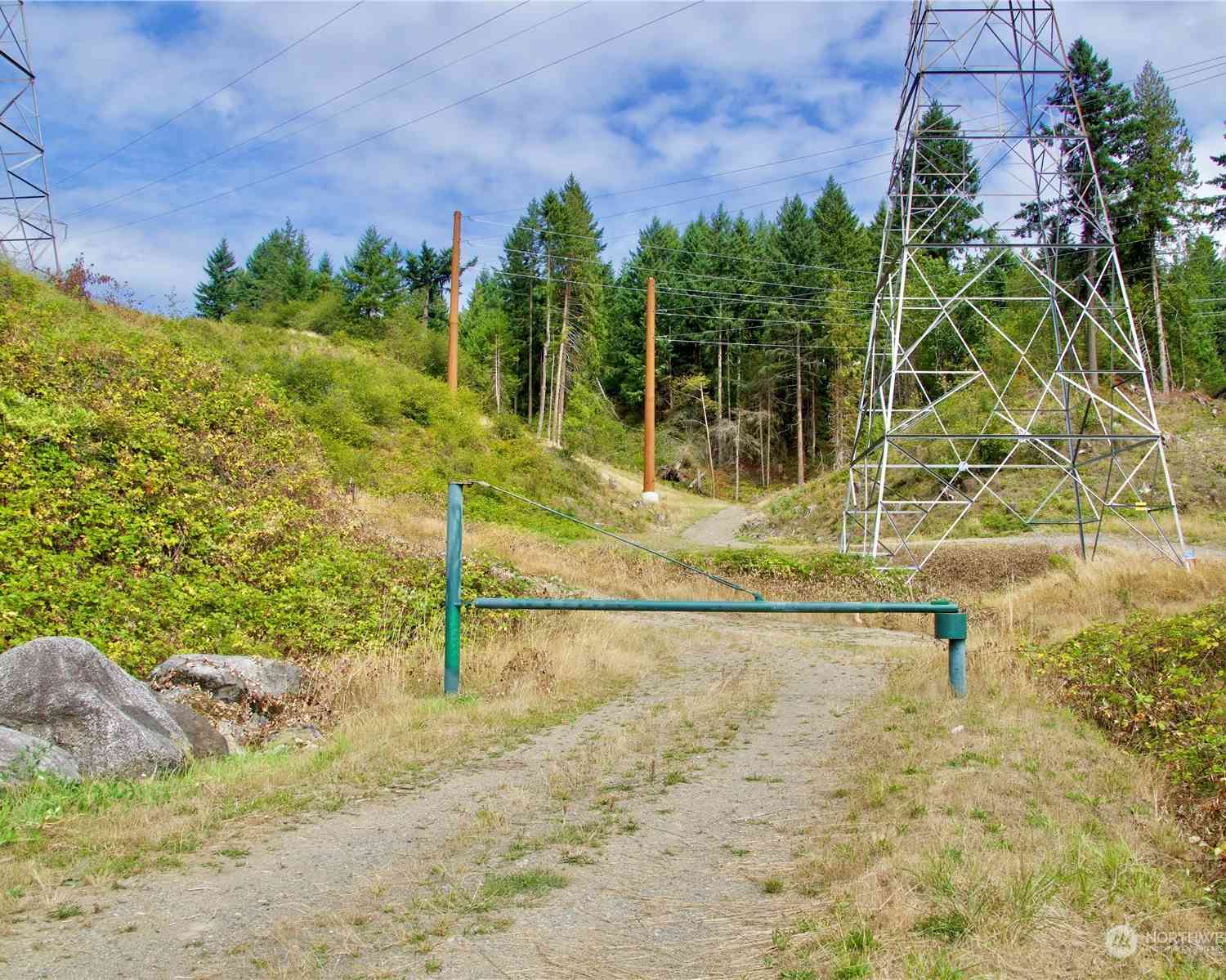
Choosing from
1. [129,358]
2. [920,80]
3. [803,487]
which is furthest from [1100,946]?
[803,487]

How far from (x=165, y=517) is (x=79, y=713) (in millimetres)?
6661

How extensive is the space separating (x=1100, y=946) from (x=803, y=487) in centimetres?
3922

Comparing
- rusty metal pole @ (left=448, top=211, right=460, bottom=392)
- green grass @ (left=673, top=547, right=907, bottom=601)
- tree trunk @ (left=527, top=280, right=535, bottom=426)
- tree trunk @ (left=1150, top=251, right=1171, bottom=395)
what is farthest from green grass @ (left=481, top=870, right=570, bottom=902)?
tree trunk @ (left=527, top=280, right=535, bottom=426)

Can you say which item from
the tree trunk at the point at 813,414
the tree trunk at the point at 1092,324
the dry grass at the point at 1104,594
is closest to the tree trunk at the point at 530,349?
the tree trunk at the point at 813,414

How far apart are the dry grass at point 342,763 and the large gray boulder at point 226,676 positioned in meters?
0.57

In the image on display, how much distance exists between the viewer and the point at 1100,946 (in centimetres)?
312

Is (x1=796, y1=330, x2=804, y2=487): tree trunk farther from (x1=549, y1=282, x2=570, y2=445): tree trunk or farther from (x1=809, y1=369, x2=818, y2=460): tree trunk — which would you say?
(x1=549, y1=282, x2=570, y2=445): tree trunk

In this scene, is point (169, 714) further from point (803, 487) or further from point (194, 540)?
point (803, 487)

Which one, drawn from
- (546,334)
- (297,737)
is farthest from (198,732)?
(546,334)

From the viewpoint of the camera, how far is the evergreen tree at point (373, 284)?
59.0m

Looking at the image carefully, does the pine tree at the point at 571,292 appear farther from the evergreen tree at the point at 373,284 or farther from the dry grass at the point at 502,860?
the dry grass at the point at 502,860

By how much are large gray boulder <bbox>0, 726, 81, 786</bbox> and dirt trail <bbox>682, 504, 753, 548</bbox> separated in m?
25.5

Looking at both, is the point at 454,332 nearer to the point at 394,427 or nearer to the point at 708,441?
the point at 394,427

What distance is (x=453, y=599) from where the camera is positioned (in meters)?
8.39
